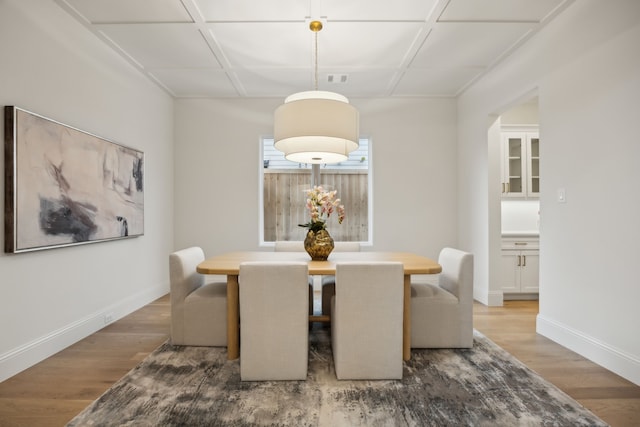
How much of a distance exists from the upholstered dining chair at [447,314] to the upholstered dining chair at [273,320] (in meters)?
1.01

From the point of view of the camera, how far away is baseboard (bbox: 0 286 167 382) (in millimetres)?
2391

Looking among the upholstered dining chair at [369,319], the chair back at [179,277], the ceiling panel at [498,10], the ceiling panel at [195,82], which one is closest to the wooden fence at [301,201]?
the ceiling panel at [195,82]

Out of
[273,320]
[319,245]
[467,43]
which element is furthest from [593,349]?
[467,43]

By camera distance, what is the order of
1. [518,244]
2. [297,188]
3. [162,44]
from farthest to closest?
[297,188]
[518,244]
[162,44]

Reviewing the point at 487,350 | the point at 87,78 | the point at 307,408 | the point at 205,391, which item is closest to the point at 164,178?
the point at 87,78

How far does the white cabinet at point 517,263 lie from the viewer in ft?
14.3

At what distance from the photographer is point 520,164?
4.60 meters

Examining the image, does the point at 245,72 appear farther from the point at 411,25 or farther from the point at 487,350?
the point at 487,350

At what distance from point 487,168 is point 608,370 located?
2393mm

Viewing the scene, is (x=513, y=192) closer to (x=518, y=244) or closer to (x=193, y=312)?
(x=518, y=244)

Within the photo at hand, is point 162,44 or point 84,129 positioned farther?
point 162,44

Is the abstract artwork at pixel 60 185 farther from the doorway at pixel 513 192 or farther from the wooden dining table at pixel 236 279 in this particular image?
the doorway at pixel 513 192

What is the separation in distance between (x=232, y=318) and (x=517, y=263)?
137 inches

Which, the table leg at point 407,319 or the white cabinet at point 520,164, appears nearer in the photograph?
the table leg at point 407,319
